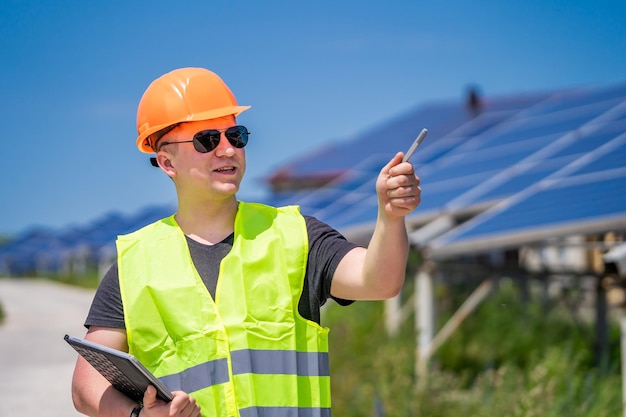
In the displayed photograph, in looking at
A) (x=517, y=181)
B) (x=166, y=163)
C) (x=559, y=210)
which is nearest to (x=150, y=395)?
(x=166, y=163)

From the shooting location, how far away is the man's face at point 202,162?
Answer: 288 cm

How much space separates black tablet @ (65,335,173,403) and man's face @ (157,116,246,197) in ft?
1.84

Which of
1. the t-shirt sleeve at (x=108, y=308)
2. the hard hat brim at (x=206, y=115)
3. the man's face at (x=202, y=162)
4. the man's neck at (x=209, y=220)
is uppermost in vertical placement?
the hard hat brim at (x=206, y=115)

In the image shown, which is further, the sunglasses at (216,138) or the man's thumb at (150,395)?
the sunglasses at (216,138)

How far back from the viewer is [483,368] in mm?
10148

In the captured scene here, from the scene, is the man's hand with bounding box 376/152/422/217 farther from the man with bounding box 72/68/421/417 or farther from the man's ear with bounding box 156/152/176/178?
the man's ear with bounding box 156/152/176/178

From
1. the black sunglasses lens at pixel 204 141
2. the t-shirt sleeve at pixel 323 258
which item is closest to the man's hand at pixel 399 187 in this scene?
the t-shirt sleeve at pixel 323 258

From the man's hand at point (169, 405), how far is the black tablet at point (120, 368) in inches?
0.7

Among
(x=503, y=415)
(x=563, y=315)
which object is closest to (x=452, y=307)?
(x=563, y=315)

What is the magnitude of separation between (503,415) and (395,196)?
443cm

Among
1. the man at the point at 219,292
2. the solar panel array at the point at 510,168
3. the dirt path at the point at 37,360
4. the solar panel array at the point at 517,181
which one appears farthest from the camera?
the dirt path at the point at 37,360

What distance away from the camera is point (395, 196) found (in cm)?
251

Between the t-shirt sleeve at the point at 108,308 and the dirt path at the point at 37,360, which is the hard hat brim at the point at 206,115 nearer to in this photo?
the t-shirt sleeve at the point at 108,308

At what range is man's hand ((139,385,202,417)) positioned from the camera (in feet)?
8.57
